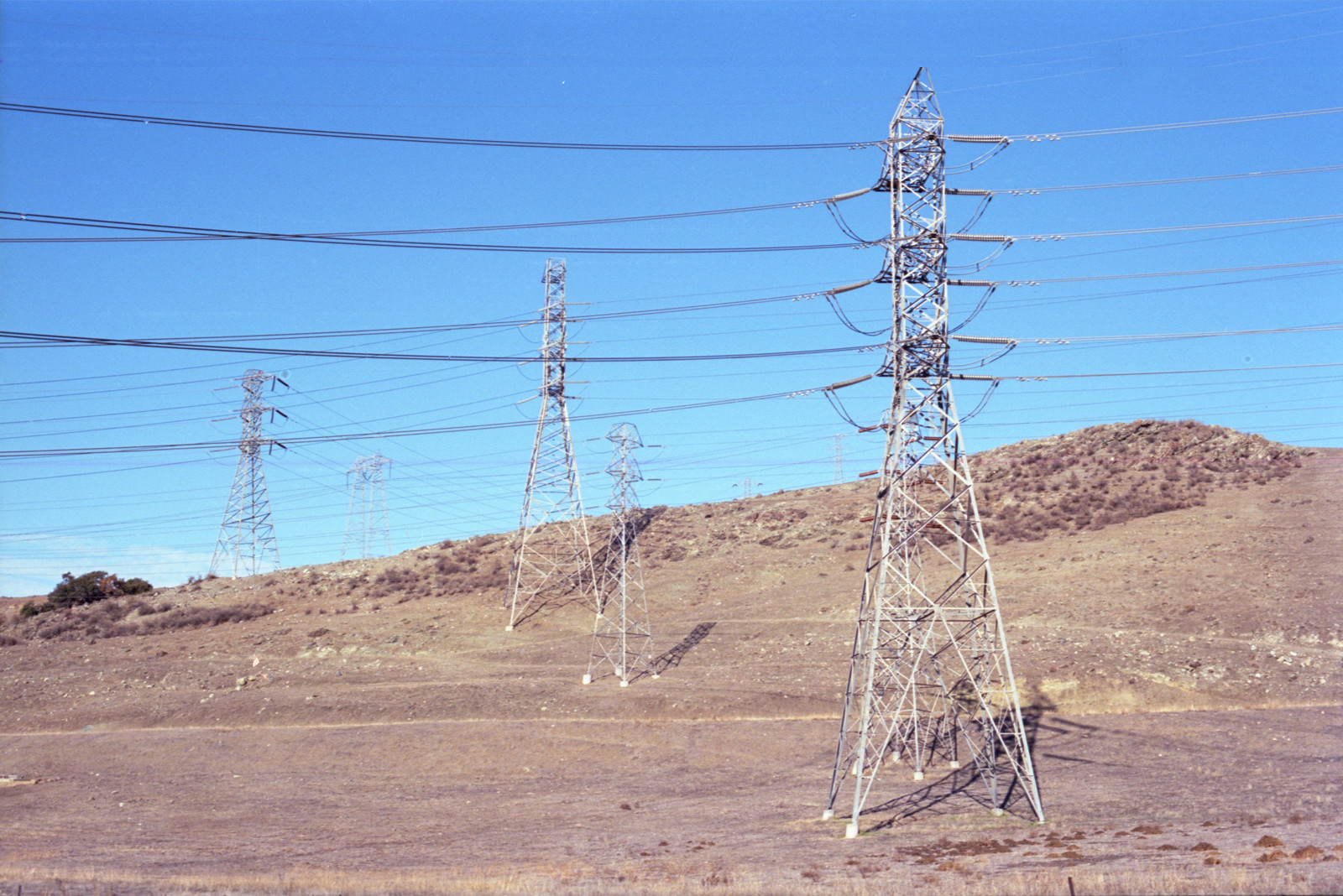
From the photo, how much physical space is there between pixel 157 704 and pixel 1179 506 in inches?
2083

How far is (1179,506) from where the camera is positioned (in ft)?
194

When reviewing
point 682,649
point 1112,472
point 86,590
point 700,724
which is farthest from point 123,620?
point 1112,472

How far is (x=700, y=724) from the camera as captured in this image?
121 ft

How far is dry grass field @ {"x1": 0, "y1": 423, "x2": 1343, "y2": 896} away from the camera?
20.4 m

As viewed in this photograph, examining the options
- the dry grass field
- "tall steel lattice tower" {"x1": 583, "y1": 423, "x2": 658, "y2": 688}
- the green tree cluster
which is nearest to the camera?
the dry grass field

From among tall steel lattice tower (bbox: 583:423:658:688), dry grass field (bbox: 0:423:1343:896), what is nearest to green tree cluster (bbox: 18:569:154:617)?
dry grass field (bbox: 0:423:1343:896)

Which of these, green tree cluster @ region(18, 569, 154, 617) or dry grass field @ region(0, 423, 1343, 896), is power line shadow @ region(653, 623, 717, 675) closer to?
dry grass field @ region(0, 423, 1343, 896)

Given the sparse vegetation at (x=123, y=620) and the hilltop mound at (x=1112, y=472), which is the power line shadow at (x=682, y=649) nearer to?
the hilltop mound at (x=1112, y=472)

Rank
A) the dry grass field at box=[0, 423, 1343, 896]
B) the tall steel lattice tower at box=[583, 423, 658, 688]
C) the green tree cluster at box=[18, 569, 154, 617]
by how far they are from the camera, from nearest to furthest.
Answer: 1. the dry grass field at box=[0, 423, 1343, 896]
2. the tall steel lattice tower at box=[583, 423, 658, 688]
3. the green tree cluster at box=[18, 569, 154, 617]

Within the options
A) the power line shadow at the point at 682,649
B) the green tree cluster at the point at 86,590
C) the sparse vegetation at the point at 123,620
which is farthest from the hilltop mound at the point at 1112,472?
the green tree cluster at the point at 86,590

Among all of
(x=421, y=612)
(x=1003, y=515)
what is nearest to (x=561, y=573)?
(x=421, y=612)

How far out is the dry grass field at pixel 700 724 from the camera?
66.9ft

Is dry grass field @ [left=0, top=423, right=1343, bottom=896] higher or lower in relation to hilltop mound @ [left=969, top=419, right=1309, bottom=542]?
lower

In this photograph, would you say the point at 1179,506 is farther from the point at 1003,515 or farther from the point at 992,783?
the point at 992,783
